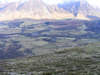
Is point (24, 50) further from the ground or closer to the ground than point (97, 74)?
closer to the ground

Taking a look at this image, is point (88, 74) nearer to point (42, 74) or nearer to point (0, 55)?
point (42, 74)

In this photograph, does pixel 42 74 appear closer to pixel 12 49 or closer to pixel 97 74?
pixel 97 74

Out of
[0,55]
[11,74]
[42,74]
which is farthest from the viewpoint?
[0,55]

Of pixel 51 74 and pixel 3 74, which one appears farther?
pixel 3 74

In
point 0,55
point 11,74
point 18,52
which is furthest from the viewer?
point 18,52

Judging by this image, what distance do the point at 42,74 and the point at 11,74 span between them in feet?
17.9

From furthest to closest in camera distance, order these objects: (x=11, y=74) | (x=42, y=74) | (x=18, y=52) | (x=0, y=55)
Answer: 1. (x=18, y=52)
2. (x=0, y=55)
3. (x=11, y=74)
4. (x=42, y=74)

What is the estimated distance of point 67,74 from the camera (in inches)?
1165

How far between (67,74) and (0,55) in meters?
149

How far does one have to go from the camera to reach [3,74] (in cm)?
3147

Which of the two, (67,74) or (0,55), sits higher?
(67,74)

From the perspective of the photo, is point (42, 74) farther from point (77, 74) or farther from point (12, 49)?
point (12, 49)

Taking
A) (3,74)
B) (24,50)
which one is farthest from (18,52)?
(3,74)

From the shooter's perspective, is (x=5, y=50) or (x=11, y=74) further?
(x=5, y=50)
